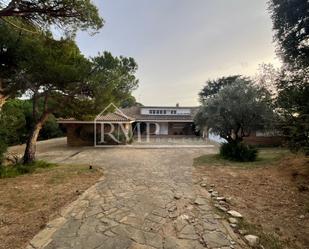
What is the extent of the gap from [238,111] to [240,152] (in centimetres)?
219

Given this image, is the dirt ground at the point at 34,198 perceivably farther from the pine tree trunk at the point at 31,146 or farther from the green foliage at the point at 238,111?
the green foliage at the point at 238,111

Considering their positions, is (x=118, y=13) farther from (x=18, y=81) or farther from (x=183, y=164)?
(x=183, y=164)

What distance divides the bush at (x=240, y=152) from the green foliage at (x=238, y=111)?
21.6 inches

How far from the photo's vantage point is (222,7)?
10.8 m

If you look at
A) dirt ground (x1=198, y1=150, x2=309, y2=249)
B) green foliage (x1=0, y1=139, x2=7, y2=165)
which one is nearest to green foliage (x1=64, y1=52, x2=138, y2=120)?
green foliage (x1=0, y1=139, x2=7, y2=165)

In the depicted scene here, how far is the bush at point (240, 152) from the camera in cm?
1164

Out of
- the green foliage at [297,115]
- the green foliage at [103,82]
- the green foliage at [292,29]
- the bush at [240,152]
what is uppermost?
the green foliage at [292,29]

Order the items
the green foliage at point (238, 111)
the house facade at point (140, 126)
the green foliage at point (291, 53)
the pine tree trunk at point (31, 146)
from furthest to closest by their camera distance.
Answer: the house facade at point (140, 126)
the green foliage at point (238, 111)
the pine tree trunk at point (31, 146)
the green foliage at point (291, 53)

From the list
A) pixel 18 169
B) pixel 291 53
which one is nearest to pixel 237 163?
pixel 291 53

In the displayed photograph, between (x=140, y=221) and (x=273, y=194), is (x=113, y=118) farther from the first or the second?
(x=140, y=221)

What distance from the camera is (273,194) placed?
19.8 feet

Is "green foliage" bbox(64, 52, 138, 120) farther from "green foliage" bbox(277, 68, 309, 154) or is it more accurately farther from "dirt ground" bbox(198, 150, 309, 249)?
"green foliage" bbox(277, 68, 309, 154)

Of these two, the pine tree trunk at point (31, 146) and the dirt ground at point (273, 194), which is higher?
the pine tree trunk at point (31, 146)

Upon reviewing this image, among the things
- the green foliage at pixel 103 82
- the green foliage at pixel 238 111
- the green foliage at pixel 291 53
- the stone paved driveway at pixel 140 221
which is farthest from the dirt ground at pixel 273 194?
the green foliage at pixel 103 82
